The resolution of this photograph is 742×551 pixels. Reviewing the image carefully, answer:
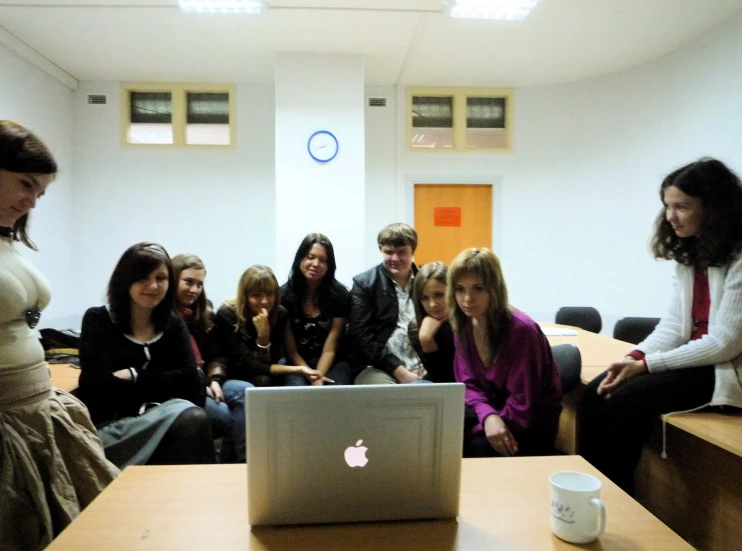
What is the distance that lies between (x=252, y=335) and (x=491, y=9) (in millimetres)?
2840

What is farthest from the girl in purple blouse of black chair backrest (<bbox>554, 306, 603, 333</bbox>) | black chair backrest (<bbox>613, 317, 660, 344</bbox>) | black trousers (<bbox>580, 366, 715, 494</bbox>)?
black chair backrest (<bbox>554, 306, 603, 333</bbox>)

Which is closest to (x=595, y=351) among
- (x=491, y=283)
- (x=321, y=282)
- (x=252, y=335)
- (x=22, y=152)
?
(x=491, y=283)

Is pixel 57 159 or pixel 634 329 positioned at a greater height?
pixel 57 159

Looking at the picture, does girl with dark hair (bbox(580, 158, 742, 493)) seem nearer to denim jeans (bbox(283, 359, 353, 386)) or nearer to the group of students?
the group of students

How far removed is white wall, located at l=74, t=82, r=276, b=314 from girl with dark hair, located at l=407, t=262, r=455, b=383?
3045 mm

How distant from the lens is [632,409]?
1749 millimetres

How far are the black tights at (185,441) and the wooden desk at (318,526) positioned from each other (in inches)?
29.8

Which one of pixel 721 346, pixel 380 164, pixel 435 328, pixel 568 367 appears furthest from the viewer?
pixel 380 164

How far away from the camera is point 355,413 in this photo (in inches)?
34.1

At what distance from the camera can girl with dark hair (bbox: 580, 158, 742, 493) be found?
166 cm

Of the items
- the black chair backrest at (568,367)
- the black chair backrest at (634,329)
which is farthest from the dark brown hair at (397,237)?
the black chair backrest at (634,329)

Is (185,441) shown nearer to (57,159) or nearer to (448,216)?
(57,159)

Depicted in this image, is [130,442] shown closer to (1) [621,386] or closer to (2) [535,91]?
(1) [621,386]

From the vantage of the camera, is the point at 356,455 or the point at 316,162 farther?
the point at 316,162
